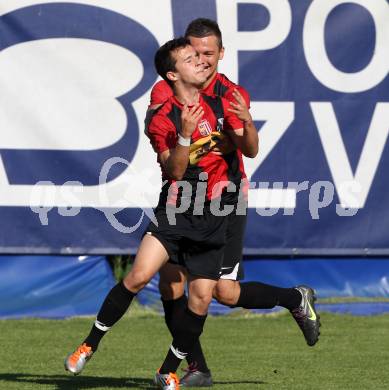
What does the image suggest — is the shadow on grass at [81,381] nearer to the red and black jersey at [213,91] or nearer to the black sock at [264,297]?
the black sock at [264,297]

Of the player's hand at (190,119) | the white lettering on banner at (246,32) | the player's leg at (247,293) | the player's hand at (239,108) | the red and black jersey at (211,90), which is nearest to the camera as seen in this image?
the player's hand at (190,119)

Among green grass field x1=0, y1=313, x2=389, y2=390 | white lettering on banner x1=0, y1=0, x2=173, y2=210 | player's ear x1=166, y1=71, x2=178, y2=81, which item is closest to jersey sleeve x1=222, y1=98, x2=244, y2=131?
player's ear x1=166, y1=71, x2=178, y2=81

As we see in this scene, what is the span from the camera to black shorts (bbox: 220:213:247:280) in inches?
263

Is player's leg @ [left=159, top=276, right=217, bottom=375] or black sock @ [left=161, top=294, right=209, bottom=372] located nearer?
player's leg @ [left=159, top=276, right=217, bottom=375]

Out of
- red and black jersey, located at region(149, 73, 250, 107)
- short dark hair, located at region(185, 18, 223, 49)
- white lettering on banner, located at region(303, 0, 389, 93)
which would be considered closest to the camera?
red and black jersey, located at region(149, 73, 250, 107)

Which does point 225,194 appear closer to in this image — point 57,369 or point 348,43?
point 57,369

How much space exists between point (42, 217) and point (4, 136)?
767 mm

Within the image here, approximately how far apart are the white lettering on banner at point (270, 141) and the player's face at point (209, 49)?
117 inches

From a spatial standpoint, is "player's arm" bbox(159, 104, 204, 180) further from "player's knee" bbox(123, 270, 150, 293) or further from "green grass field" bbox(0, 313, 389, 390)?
"green grass field" bbox(0, 313, 389, 390)

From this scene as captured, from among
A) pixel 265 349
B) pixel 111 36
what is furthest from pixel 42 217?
pixel 265 349

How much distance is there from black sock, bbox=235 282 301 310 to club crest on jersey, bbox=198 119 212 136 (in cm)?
110

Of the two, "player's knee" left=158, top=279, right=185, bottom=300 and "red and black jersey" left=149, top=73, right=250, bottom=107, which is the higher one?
"red and black jersey" left=149, top=73, right=250, bottom=107

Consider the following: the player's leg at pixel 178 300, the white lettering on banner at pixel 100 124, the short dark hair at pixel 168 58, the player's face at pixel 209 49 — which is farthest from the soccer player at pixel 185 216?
the white lettering on banner at pixel 100 124

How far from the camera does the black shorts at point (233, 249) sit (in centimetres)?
668
